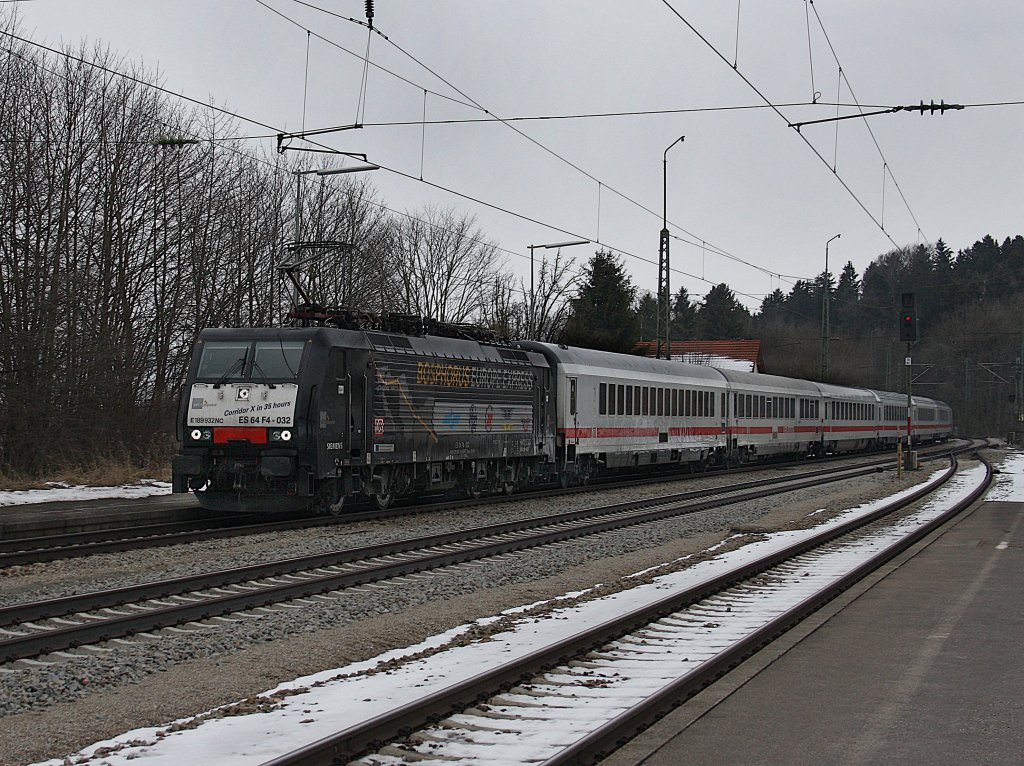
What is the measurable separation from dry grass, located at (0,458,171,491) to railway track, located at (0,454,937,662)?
9889mm

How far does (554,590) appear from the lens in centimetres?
1216

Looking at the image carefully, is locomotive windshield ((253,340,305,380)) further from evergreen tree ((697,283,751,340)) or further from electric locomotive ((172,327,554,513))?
evergreen tree ((697,283,751,340))

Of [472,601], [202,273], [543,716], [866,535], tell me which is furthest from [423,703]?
[202,273]

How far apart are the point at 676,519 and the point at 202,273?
19.1 metres

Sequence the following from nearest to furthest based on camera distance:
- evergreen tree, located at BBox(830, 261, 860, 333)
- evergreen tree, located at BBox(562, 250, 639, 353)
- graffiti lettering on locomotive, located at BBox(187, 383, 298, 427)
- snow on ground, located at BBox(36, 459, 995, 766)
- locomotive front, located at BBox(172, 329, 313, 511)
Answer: snow on ground, located at BBox(36, 459, 995, 766)
locomotive front, located at BBox(172, 329, 313, 511)
graffiti lettering on locomotive, located at BBox(187, 383, 298, 427)
evergreen tree, located at BBox(562, 250, 639, 353)
evergreen tree, located at BBox(830, 261, 860, 333)

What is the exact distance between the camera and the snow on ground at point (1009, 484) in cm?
2606

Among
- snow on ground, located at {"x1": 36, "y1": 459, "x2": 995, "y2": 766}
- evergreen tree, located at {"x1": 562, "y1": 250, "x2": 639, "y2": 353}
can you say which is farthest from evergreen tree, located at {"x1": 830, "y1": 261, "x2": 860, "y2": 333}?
snow on ground, located at {"x1": 36, "y1": 459, "x2": 995, "y2": 766}

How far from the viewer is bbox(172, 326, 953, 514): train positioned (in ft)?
58.7

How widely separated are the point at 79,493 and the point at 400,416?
643 cm

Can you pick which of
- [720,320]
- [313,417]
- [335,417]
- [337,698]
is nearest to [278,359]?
[313,417]

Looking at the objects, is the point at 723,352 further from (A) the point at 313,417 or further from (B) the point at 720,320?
(A) the point at 313,417

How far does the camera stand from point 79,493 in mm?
21438

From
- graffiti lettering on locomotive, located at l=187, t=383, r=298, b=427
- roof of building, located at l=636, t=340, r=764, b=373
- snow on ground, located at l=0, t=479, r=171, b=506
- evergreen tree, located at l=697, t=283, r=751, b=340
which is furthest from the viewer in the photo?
evergreen tree, located at l=697, t=283, r=751, b=340

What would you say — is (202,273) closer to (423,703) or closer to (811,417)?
(811,417)
